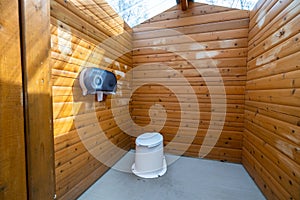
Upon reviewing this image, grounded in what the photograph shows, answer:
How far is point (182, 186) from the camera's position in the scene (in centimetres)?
191

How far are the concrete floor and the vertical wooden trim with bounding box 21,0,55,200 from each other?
1.39 metres

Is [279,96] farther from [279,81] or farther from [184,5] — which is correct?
[184,5]

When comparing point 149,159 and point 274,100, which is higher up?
point 274,100

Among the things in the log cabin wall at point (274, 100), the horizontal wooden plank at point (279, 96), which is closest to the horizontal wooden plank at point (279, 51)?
the log cabin wall at point (274, 100)

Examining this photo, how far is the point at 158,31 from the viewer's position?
2.81 meters

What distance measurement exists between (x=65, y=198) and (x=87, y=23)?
191cm

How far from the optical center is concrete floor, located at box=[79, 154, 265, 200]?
173 cm

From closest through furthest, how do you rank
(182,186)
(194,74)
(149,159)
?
(182,186)
(149,159)
(194,74)

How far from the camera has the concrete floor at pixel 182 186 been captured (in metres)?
1.73

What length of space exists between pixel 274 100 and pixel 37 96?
76.9 inches

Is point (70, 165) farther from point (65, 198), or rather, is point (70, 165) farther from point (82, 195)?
point (82, 195)

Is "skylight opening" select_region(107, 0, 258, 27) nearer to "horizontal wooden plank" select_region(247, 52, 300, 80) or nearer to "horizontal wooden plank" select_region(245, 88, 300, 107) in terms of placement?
"horizontal wooden plank" select_region(247, 52, 300, 80)

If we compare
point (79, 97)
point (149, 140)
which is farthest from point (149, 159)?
point (79, 97)

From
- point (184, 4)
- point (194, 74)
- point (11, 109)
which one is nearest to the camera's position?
point (11, 109)
